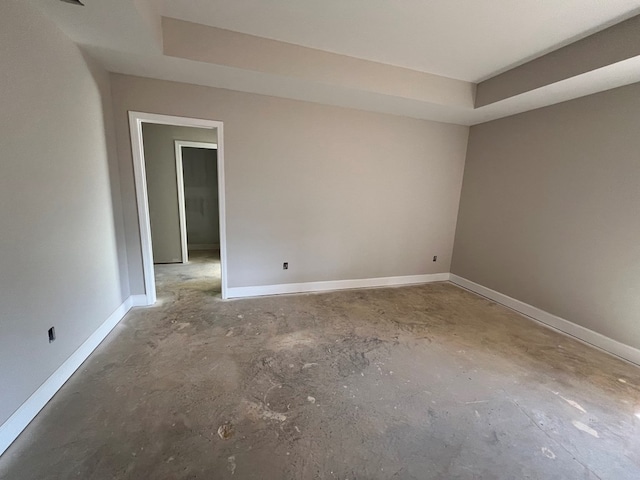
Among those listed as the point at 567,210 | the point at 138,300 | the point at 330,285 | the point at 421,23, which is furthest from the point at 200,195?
the point at 567,210

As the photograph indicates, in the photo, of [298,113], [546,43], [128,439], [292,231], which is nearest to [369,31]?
[298,113]

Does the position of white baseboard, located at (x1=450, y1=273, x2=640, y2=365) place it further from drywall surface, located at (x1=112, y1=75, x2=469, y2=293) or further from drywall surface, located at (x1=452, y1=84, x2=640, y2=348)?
drywall surface, located at (x1=112, y1=75, x2=469, y2=293)

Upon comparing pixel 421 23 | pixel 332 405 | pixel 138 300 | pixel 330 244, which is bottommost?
pixel 332 405

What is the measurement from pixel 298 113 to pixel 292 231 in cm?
146

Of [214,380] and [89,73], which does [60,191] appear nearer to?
[89,73]

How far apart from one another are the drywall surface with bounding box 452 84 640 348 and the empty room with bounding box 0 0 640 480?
2cm

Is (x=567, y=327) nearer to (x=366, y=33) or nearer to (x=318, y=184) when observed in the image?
(x=318, y=184)

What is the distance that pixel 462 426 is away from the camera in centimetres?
170

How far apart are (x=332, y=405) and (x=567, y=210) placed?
316 cm

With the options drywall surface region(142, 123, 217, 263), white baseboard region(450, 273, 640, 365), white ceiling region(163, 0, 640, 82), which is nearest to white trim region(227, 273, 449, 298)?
white baseboard region(450, 273, 640, 365)

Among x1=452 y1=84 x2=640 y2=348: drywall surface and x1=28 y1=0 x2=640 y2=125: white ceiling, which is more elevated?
x1=28 y1=0 x2=640 y2=125: white ceiling

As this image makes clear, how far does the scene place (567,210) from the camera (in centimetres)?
292

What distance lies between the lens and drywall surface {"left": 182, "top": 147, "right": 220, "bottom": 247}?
5.86m

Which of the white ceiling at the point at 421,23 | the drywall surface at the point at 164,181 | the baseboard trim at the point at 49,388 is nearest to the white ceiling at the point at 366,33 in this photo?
the white ceiling at the point at 421,23
